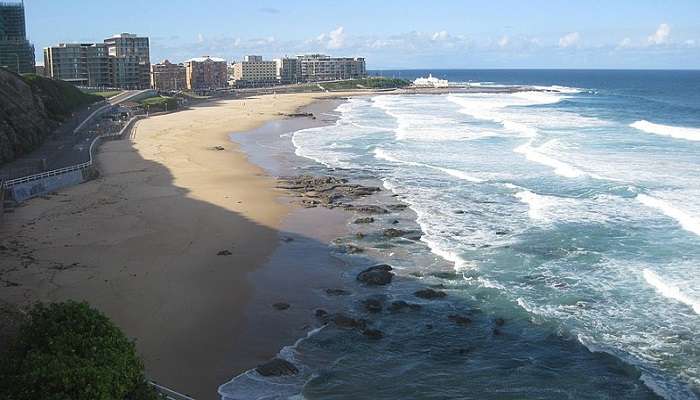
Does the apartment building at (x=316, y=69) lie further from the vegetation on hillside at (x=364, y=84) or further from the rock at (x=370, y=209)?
the rock at (x=370, y=209)

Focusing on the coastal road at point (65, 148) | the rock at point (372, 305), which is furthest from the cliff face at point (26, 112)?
the rock at point (372, 305)

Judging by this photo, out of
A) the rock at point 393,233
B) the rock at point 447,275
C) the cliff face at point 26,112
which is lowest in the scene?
the rock at point 447,275

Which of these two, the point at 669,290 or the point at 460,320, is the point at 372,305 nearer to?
the point at 460,320

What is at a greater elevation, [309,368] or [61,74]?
[61,74]

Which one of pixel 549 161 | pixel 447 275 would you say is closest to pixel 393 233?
pixel 447 275

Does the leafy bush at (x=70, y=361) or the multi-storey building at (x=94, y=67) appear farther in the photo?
the multi-storey building at (x=94, y=67)

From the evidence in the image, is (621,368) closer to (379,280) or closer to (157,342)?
(379,280)

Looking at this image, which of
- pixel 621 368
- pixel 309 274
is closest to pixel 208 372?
pixel 309 274
